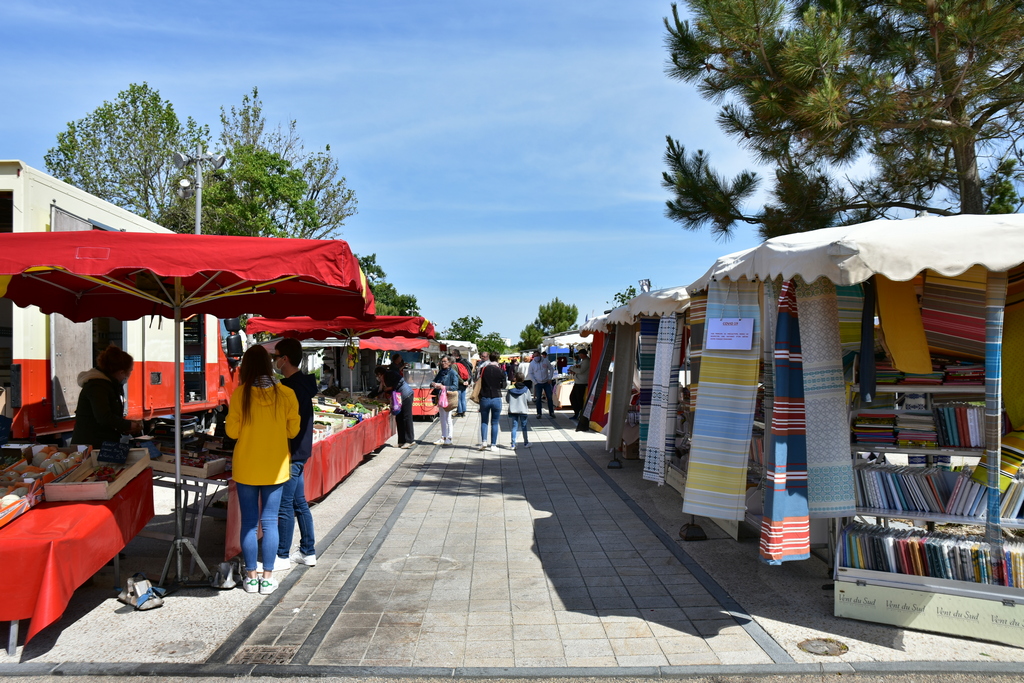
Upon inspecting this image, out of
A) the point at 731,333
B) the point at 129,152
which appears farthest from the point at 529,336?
the point at 731,333

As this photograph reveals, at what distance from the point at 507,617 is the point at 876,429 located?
9.09 ft

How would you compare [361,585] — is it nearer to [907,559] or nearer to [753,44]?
[907,559]

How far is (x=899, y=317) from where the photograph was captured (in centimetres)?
464

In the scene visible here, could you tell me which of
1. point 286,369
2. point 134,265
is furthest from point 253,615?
point 134,265

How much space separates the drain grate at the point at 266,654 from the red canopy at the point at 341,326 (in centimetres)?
751

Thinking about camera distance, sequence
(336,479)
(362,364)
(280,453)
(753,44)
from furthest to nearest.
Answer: (362,364)
(336,479)
(753,44)
(280,453)

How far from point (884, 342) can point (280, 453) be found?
4238mm

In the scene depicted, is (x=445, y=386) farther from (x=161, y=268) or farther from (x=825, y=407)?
(x=825, y=407)

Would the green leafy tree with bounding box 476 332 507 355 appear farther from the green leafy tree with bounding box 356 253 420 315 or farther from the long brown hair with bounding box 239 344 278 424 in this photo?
the long brown hair with bounding box 239 344 278 424

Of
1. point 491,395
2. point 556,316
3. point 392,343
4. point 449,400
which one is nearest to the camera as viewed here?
point 491,395

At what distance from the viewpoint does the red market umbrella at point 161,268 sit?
13.4 feet

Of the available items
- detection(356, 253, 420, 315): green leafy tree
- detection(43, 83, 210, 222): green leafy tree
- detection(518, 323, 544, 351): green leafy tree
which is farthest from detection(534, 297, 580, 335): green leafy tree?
detection(43, 83, 210, 222): green leafy tree

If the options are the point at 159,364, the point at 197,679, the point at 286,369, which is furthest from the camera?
the point at 159,364

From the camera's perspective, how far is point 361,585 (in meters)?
5.17
